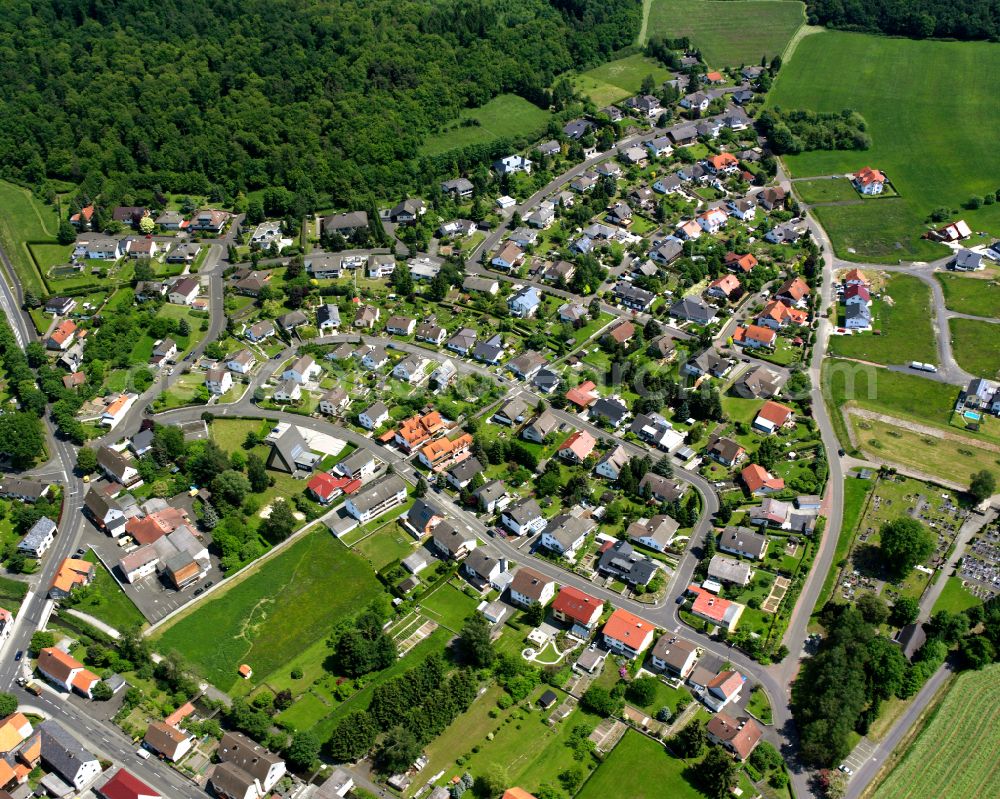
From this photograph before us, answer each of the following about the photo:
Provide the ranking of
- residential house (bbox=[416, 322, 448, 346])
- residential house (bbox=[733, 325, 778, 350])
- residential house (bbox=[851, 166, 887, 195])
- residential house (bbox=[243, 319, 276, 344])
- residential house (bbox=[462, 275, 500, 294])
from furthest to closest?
residential house (bbox=[851, 166, 887, 195]), residential house (bbox=[462, 275, 500, 294]), residential house (bbox=[243, 319, 276, 344]), residential house (bbox=[416, 322, 448, 346]), residential house (bbox=[733, 325, 778, 350])

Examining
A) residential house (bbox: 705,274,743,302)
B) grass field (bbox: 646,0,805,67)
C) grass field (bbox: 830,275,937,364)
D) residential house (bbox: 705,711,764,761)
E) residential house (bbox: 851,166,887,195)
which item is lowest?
residential house (bbox: 705,711,764,761)

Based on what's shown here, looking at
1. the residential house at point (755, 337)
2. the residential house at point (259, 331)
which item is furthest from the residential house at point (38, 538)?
the residential house at point (755, 337)

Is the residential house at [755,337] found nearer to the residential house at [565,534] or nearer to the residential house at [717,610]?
the residential house at [565,534]

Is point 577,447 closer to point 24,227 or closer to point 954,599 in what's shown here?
point 954,599

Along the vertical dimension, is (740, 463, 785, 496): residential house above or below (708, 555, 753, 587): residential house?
above

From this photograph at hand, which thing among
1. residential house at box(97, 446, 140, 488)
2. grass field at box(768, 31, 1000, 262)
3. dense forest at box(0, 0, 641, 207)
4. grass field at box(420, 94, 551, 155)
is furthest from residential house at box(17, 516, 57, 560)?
grass field at box(768, 31, 1000, 262)

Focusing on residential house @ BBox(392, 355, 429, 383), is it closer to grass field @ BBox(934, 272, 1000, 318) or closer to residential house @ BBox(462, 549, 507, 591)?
residential house @ BBox(462, 549, 507, 591)

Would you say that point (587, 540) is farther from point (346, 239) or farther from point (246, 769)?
point (346, 239)
